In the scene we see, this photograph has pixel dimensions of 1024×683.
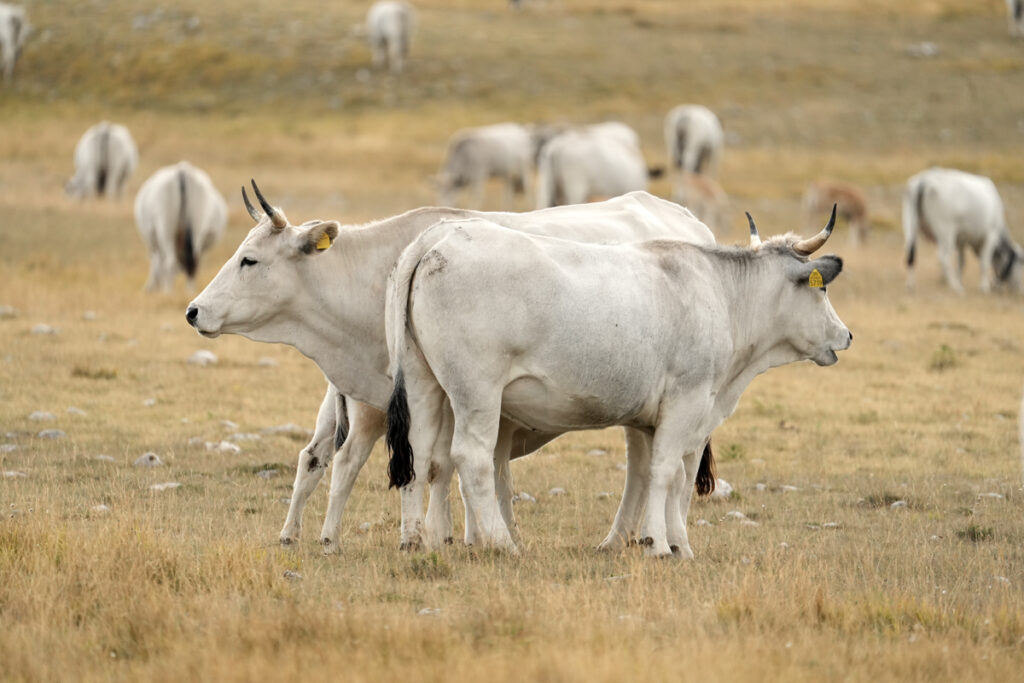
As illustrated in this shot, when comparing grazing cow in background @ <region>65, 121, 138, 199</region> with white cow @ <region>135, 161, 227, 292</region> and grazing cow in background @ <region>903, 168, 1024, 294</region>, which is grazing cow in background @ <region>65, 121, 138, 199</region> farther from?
grazing cow in background @ <region>903, 168, 1024, 294</region>

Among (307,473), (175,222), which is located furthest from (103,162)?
(307,473)

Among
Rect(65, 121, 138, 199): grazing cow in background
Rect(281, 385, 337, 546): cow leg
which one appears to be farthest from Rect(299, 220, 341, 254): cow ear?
Rect(65, 121, 138, 199): grazing cow in background

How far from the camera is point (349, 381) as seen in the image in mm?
7988

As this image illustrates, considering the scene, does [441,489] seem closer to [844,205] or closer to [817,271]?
[817,271]

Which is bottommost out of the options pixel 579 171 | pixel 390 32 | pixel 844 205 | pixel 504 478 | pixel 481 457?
pixel 844 205

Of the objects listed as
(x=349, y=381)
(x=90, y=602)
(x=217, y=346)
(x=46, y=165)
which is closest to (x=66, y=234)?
(x=217, y=346)

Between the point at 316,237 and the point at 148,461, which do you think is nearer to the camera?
the point at 316,237

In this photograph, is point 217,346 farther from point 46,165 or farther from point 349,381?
point 46,165

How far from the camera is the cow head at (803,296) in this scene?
8336mm

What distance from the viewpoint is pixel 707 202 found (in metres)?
28.2

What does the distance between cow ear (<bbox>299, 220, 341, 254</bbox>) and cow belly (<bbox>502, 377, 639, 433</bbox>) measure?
148cm

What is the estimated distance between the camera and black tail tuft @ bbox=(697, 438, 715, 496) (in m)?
8.93

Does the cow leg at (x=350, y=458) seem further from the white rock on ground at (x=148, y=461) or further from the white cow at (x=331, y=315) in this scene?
the white rock on ground at (x=148, y=461)

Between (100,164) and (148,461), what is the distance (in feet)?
65.6
